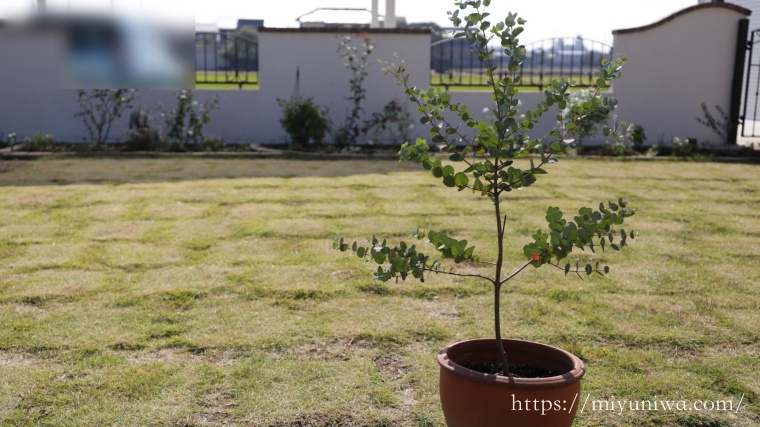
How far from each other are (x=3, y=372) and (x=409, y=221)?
12.2 ft

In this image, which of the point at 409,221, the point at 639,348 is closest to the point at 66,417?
the point at 639,348

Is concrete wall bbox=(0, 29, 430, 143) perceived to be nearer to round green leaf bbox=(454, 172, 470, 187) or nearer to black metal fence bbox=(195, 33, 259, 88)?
black metal fence bbox=(195, 33, 259, 88)

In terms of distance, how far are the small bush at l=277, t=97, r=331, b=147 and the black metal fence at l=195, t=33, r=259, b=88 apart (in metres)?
1.43

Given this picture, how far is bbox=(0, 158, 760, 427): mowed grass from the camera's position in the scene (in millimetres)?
3217

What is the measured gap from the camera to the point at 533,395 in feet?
8.18

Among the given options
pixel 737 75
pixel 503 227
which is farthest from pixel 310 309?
pixel 737 75

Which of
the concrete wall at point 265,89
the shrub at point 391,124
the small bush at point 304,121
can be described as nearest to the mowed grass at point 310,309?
the small bush at point 304,121

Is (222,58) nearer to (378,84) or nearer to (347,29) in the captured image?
(347,29)

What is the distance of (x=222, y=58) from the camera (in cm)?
1384

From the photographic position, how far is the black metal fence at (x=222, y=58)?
12.2 metres

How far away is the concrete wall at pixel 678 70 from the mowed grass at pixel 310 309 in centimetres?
452

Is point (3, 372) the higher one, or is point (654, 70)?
point (654, 70)

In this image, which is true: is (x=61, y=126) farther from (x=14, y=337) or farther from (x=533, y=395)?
(x=533, y=395)

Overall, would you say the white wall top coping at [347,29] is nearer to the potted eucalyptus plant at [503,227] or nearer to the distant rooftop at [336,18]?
the distant rooftop at [336,18]
